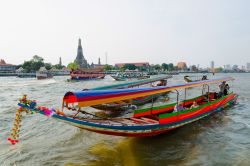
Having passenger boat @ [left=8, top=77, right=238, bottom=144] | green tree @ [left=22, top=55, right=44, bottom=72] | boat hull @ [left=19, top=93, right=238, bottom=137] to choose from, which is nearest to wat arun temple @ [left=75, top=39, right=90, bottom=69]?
green tree @ [left=22, top=55, right=44, bottom=72]

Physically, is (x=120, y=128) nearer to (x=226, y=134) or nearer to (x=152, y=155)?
(x=152, y=155)

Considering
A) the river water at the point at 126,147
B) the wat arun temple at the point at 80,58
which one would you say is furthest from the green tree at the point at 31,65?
the river water at the point at 126,147

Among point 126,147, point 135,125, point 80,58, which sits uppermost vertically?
point 80,58

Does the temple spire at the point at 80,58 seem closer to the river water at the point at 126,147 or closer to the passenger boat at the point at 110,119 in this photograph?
the river water at the point at 126,147

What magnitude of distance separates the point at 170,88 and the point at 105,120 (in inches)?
146

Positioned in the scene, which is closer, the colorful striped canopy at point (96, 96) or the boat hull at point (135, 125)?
the colorful striped canopy at point (96, 96)

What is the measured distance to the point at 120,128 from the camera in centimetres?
883

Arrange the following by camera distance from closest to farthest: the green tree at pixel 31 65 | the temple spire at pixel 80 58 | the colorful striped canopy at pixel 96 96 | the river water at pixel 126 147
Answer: the colorful striped canopy at pixel 96 96 → the river water at pixel 126 147 → the green tree at pixel 31 65 → the temple spire at pixel 80 58

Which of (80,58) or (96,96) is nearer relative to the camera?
(96,96)

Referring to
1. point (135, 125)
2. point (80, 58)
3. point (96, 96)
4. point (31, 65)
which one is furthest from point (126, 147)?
point (80, 58)

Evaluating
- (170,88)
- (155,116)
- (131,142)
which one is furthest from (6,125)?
(170,88)

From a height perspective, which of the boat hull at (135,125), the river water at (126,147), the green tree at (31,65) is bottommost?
the river water at (126,147)

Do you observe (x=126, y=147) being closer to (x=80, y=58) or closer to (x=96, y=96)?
(x=96, y=96)

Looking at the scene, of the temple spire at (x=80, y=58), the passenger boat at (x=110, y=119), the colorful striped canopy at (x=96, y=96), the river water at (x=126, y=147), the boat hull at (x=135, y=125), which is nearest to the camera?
the colorful striped canopy at (x=96, y=96)
